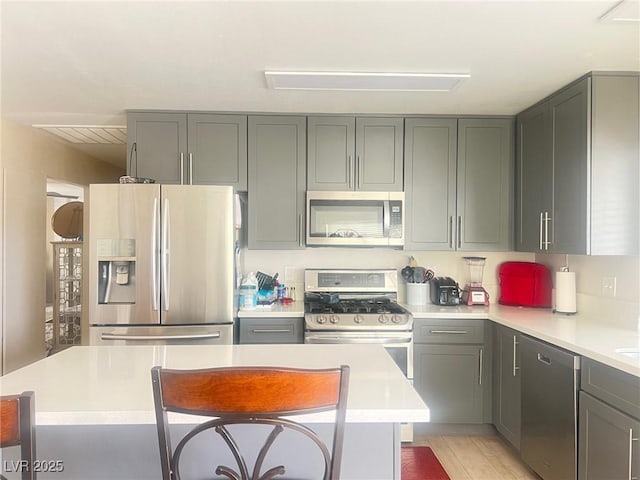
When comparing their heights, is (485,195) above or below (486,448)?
above

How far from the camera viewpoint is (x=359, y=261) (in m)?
3.38

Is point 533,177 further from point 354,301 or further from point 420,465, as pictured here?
point 420,465

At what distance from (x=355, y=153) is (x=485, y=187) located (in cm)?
104

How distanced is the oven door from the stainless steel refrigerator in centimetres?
60

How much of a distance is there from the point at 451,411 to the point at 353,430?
185cm

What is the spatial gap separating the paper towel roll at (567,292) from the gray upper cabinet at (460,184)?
48 centimetres

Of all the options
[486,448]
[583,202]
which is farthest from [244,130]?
[486,448]

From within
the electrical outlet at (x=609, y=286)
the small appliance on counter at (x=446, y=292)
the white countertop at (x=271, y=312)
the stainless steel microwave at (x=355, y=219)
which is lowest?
the white countertop at (x=271, y=312)

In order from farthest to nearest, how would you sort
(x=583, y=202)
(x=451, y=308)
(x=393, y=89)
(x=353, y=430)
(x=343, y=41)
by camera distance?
(x=451, y=308)
(x=393, y=89)
(x=583, y=202)
(x=343, y=41)
(x=353, y=430)

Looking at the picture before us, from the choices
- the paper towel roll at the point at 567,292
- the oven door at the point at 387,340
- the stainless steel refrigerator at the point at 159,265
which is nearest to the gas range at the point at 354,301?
the oven door at the point at 387,340

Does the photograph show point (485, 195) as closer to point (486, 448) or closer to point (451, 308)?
point (451, 308)

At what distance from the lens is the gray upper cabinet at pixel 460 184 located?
3.08m

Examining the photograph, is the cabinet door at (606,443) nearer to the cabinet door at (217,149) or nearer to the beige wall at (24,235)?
the cabinet door at (217,149)

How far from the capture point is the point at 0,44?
193 centimetres
